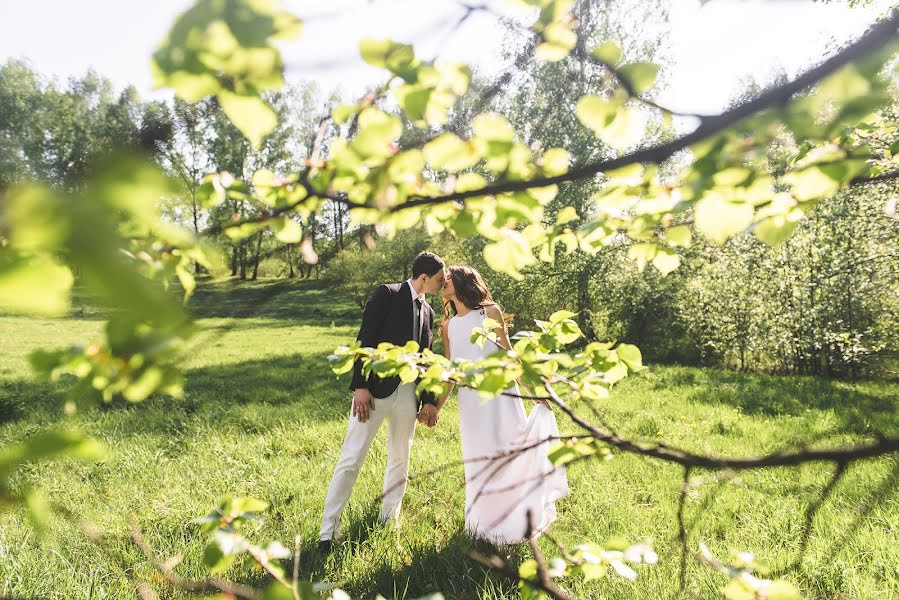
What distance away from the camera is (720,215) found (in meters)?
0.87

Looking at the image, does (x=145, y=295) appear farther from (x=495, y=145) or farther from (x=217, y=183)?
(x=217, y=183)

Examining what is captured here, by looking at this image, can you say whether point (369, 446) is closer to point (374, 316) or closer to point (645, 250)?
point (374, 316)

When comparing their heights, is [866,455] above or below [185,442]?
above

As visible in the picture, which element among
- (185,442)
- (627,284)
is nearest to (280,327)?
(627,284)

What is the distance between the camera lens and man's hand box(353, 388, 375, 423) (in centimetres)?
320

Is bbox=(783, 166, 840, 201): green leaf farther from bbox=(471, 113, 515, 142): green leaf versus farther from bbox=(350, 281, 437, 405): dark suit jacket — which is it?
bbox=(350, 281, 437, 405): dark suit jacket

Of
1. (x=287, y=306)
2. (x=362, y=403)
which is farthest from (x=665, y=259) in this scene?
(x=287, y=306)

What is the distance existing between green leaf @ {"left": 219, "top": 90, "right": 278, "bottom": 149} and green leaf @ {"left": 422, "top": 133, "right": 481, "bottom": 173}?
0.28 meters

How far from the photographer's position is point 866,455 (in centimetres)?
64

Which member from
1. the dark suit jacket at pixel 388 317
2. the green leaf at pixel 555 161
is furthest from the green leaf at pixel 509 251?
the dark suit jacket at pixel 388 317

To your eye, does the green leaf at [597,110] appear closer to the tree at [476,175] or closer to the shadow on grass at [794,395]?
the tree at [476,175]

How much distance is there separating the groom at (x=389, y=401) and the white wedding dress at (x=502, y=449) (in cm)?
37

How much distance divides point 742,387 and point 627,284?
513cm

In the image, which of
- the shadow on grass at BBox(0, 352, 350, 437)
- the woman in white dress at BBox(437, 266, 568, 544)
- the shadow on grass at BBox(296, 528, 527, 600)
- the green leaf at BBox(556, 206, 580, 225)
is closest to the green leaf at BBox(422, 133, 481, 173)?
the green leaf at BBox(556, 206, 580, 225)
